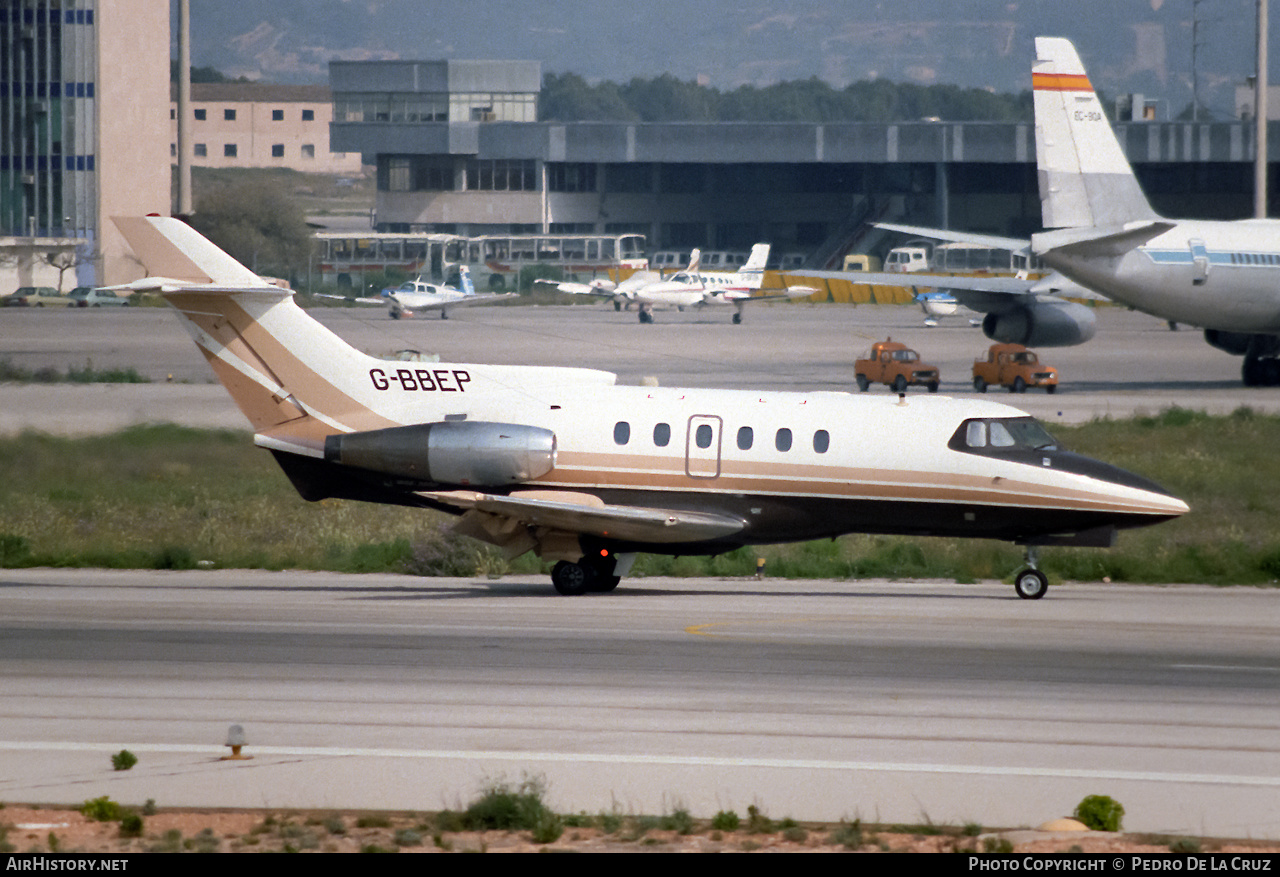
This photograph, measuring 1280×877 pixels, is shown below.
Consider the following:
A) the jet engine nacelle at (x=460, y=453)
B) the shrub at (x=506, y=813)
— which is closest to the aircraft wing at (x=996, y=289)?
the jet engine nacelle at (x=460, y=453)

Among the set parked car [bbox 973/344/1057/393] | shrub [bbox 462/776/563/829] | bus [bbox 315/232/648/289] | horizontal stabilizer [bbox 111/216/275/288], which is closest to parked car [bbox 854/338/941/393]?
parked car [bbox 973/344/1057/393]

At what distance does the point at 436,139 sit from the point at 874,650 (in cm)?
13105

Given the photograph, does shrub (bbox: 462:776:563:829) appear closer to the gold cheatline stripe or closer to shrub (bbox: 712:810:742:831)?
shrub (bbox: 712:810:742:831)

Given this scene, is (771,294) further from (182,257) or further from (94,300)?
(182,257)

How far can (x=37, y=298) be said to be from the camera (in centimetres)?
9569

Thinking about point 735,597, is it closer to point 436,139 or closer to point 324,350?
point 324,350

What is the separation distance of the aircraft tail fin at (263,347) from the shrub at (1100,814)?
14943 millimetres

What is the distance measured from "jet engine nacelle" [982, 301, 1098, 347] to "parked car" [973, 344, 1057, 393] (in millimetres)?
1038

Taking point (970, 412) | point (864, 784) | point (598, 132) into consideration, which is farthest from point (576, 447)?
point (598, 132)

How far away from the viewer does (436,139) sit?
14438 centimetres

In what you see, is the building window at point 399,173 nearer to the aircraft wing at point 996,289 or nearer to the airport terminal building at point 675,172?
the airport terminal building at point 675,172

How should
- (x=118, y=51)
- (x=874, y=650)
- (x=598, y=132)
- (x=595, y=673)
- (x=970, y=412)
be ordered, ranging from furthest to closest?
(x=598, y=132), (x=118, y=51), (x=970, y=412), (x=874, y=650), (x=595, y=673)

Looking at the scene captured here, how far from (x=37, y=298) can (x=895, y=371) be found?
205 feet

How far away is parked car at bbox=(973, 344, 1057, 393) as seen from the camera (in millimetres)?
52812
